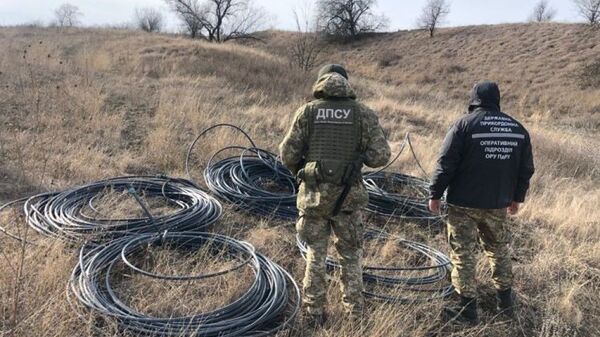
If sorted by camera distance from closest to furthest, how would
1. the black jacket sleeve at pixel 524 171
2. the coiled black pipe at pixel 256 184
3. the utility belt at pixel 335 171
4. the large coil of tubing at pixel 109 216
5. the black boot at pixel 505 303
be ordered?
the utility belt at pixel 335 171, the black jacket sleeve at pixel 524 171, the black boot at pixel 505 303, the large coil of tubing at pixel 109 216, the coiled black pipe at pixel 256 184

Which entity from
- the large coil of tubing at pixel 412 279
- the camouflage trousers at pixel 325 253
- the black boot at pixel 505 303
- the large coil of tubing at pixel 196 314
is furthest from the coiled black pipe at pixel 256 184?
the black boot at pixel 505 303

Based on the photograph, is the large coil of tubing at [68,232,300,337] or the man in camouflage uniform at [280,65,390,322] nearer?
the large coil of tubing at [68,232,300,337]

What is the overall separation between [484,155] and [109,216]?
148 inches

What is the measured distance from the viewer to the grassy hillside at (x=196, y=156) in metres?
3.58

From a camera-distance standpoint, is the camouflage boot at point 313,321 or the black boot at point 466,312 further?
the black boot at point 466,312

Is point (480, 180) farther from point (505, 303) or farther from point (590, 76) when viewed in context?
point (590, 76)

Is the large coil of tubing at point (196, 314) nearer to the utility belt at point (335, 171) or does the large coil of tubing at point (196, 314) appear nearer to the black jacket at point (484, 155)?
the utility belt at point (335, 171)

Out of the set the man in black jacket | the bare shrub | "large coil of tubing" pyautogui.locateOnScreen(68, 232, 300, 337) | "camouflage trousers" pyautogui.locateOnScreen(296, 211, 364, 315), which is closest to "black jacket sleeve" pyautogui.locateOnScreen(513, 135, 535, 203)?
the man in black jacket

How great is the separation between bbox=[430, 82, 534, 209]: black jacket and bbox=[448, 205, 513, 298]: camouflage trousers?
12 cm

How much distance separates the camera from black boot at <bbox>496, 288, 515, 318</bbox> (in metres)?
3.99

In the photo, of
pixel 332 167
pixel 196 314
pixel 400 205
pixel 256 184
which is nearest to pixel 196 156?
pixel 256 184

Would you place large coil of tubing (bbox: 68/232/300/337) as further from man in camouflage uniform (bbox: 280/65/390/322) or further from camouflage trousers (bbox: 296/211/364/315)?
man in camouflage uniform (bbox: 280/65/390/322)

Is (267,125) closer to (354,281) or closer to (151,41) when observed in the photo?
(354,281)

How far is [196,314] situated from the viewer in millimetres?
3346
